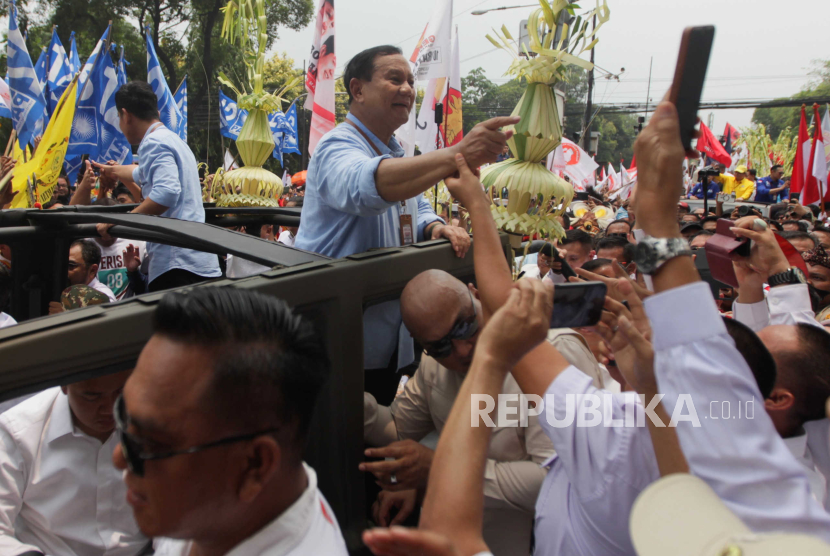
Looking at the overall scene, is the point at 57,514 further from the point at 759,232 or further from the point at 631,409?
the point at 759,232

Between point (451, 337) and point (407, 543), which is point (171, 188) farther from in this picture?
point (407, 543)

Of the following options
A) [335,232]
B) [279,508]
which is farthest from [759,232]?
[279,508]

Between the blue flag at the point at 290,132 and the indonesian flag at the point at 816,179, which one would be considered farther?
the blue flag at the point at 290,132

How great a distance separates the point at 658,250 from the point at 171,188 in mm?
2894

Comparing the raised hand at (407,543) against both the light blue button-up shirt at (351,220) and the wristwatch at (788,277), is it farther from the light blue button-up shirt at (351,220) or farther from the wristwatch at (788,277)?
the wristwatch at (788,277)

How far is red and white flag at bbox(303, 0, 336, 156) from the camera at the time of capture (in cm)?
567

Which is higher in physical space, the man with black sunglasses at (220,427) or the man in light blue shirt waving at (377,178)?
the man in light blue shirt waving at (377,178)

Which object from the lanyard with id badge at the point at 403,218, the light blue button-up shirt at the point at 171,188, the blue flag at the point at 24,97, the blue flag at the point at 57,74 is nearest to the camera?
the lanyard with id badge at the point at 403,218

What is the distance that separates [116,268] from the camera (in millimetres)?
4277

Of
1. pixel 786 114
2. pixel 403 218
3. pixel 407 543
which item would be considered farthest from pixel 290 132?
pixel 786 114

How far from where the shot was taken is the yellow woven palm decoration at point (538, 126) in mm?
2191

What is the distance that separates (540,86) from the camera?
2230 millimetres

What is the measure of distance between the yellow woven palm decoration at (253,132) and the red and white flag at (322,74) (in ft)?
1.17

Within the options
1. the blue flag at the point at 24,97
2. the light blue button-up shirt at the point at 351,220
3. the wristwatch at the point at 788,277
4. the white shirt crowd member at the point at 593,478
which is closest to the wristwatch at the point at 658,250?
the white shirt crowd member at the point at 593,478
